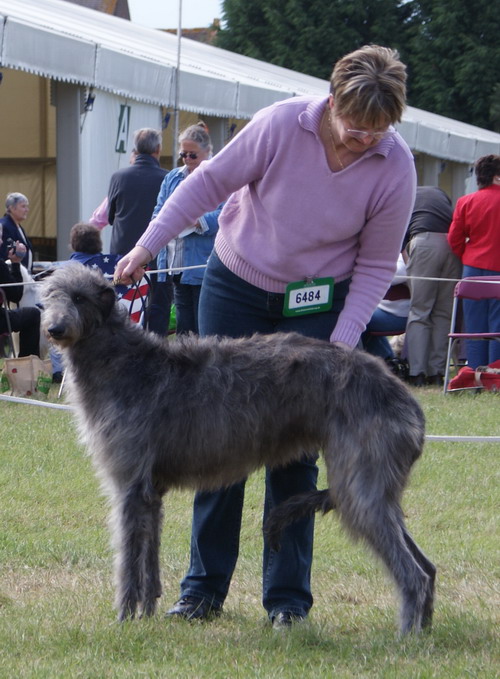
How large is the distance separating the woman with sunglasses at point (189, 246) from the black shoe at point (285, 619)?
166 inches

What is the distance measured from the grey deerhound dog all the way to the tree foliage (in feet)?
106

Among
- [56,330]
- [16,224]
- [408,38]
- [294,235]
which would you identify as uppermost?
[408,38]

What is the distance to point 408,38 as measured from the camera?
123ft

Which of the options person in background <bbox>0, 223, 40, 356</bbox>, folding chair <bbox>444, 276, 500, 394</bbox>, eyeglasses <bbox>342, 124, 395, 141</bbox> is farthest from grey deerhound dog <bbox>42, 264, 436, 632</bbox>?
person in background <bbox>0, 223, 40, 356</bbox>

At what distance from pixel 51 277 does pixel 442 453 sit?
355 centimetres

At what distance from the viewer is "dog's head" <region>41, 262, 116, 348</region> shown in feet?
11.2

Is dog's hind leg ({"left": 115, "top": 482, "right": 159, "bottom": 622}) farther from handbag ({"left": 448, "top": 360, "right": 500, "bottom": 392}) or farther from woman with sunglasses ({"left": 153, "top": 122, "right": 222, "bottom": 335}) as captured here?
handbag ({"left": 448, "top": 360, "right": 500, "bottom": 392})

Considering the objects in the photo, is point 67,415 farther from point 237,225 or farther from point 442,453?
point 237,225

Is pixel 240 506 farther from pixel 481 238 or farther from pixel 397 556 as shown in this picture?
pixel 481 238

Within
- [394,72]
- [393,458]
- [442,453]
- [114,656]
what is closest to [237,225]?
[394,72]

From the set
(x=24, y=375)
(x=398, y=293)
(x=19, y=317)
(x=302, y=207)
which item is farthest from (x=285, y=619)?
(x=398, y=293)

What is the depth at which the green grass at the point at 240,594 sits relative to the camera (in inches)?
124

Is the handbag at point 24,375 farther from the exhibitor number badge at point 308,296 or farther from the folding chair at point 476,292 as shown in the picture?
the exhibitor number badge at point 308,296

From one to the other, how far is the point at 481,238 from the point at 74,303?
6.47 meters
